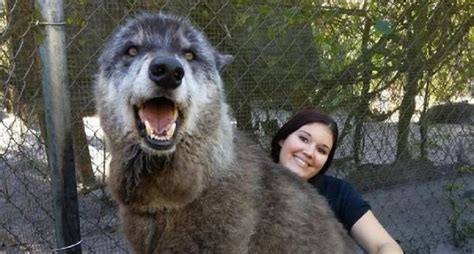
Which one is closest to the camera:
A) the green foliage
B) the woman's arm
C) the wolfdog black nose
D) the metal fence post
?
→ the wolfdog black nose

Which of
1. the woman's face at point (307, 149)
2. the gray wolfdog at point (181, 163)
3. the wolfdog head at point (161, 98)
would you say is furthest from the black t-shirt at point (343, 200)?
the wolfdog head at point (161, 98)

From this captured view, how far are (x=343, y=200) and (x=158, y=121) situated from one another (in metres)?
1.35

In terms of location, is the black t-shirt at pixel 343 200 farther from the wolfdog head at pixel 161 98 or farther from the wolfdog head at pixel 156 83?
the wolfdog head at pixel 156 83

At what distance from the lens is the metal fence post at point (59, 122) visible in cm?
223

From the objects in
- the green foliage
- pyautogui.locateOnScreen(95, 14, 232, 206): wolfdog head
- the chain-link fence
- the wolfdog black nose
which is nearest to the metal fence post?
the chain-link fence

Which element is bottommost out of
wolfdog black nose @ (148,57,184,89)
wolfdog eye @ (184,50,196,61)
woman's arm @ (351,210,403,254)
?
woman's arm @ (351,210,403,254)

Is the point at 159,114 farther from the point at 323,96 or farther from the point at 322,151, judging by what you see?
the point at 323,96

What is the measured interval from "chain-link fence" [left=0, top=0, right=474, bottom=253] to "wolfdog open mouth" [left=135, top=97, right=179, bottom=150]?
55cm

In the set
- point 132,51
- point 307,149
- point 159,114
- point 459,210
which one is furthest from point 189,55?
point 459,210

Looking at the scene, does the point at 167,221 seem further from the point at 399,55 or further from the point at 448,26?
the point at 448,26

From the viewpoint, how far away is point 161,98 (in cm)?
212

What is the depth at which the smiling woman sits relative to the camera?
9.73 feet

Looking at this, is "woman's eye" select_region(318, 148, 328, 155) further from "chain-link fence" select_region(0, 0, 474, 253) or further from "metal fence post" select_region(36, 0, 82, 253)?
"metal fence post" select_region(36, 0, 82, 253)

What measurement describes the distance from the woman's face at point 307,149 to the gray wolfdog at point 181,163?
51cm
